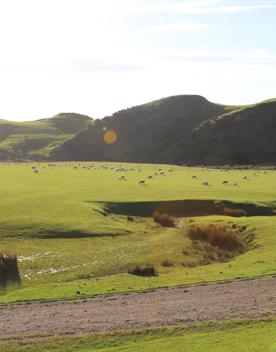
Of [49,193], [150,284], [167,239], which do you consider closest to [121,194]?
[49,193]

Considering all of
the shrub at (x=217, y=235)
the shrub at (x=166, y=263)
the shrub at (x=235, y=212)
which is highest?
the shrub at (x=235, y=212)

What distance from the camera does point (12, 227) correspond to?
52.1m

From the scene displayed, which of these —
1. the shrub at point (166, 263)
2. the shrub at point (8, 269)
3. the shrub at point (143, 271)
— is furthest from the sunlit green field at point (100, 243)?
the shrub at point (143, 271)

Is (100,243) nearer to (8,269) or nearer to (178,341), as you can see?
(8,269)

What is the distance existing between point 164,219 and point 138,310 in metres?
31.5

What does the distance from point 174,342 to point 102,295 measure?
925 cm

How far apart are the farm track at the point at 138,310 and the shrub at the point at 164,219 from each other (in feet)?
83.6

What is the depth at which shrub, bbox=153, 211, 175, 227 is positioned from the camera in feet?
196

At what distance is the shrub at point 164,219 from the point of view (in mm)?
59688

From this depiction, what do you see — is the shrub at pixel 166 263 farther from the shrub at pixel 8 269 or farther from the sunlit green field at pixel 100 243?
the shrub at pixel 8 269

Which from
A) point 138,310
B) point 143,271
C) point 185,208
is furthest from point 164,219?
point 138,310

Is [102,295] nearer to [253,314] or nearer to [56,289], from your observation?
[56,289]

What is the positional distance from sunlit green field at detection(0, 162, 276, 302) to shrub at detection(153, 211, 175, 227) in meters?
0.86

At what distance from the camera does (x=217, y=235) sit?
2012 inches
